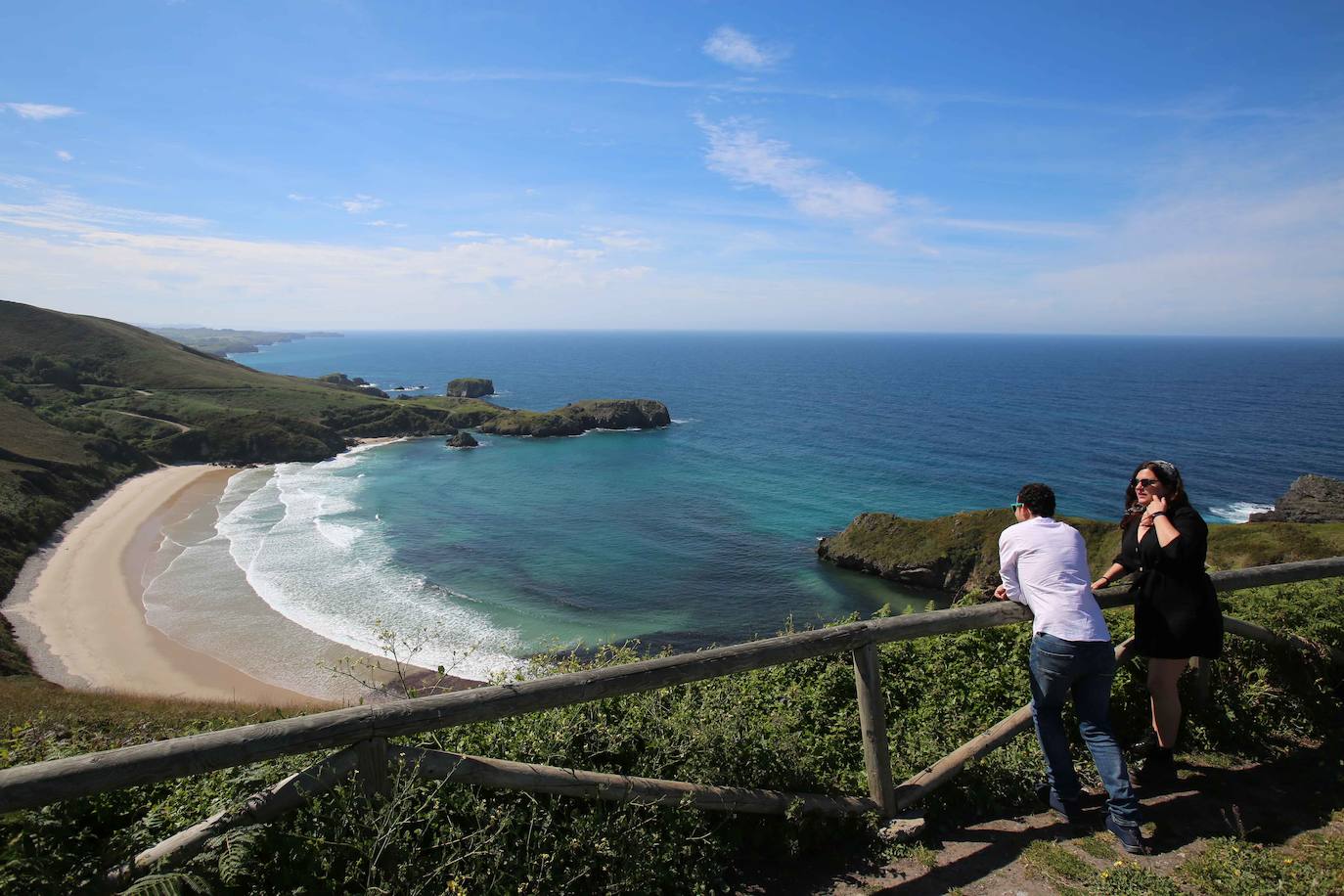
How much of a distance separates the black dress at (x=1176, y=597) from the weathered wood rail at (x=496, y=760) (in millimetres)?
266

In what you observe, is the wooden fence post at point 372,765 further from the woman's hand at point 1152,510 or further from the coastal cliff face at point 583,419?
the coastal cliff face at point 583,419

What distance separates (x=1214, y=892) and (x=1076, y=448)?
76.4m

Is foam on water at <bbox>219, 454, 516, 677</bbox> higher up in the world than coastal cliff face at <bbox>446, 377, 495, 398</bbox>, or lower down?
lower down

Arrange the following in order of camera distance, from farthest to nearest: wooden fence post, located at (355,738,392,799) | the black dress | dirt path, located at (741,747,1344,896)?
the black dress
dirt path, located at (741,747,1344,896)
wooden fence post, located at (355,738,392,799)

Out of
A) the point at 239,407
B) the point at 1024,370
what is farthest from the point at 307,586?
the point at 1024,370

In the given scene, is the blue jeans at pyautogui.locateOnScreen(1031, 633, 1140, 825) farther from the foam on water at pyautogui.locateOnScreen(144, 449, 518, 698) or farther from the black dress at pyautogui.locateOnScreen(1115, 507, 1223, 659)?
the foam on water at pyautogui.locateOnScreen(144, 449, 518, 698)

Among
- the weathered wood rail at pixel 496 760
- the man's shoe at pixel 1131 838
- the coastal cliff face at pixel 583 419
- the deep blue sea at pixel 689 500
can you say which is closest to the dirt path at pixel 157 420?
the deep blue sea at pixel 689 500

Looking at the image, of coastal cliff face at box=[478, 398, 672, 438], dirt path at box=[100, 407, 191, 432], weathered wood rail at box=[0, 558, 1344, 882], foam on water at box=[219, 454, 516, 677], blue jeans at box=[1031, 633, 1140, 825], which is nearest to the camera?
weathered wood rail at box=[0, 558, 1344, 882]

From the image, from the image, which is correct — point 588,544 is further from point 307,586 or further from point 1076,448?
point 1076,448

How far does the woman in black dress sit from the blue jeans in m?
0.77

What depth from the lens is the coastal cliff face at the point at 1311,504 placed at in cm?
4459

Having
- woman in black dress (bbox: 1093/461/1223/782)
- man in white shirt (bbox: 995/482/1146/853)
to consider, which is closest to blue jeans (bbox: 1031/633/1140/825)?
man in white shirt (bbox: 995/482/1146/853)

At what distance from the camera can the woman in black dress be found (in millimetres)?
5465

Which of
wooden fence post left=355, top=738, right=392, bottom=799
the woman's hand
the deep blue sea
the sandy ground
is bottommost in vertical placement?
the sandy ground
